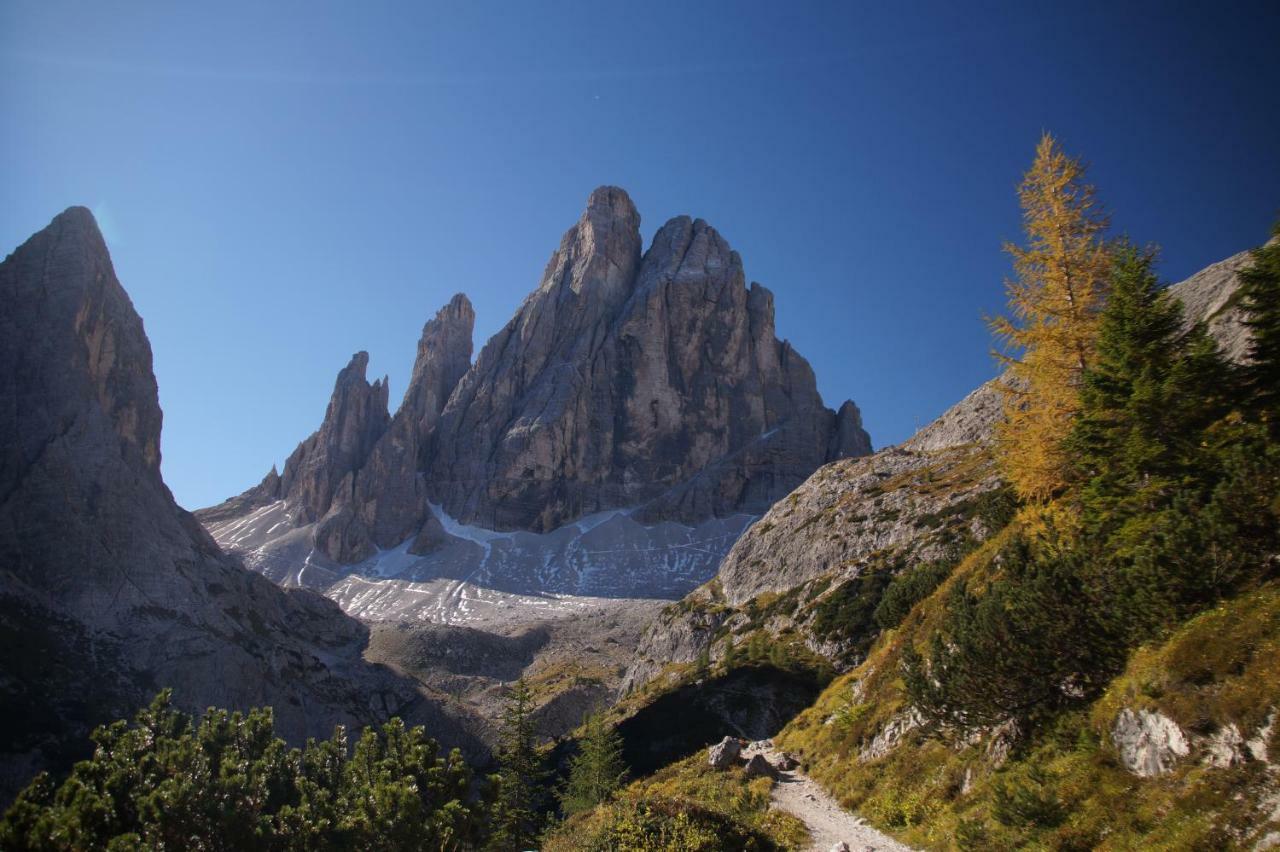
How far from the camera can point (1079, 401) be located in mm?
18578

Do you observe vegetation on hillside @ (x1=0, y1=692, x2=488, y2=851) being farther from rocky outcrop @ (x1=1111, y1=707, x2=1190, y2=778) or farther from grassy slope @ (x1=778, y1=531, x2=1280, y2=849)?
rocky outcrop @ (x1=1111, y1=707, x2=1190, y2=778)

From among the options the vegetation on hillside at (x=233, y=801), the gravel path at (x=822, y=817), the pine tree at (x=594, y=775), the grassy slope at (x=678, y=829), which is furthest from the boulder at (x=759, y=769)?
the pine tree at (x=594, y=775)

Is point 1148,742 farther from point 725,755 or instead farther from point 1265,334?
point 725,755

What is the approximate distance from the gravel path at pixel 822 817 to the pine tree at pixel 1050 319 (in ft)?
34.2

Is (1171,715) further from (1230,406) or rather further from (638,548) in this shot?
(638,548)

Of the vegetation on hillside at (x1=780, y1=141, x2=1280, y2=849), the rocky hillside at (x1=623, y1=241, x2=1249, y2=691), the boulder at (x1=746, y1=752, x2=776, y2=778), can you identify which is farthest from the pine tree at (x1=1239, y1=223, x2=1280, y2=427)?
the boulder at (x1=746, y1=752, x2=776, y2=778)

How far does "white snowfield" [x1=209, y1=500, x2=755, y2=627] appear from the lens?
169125mm

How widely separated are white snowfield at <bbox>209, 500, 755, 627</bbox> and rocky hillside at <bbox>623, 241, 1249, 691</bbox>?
9894 cm

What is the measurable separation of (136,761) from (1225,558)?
92.5 ft

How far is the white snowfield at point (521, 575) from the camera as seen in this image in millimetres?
169125

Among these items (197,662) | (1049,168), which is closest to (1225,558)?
(1049,168)

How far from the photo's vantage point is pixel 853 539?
54062 mm

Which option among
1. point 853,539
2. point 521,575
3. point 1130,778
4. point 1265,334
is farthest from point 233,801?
point 521,575

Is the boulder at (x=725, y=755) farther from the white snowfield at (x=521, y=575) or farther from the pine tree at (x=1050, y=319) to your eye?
the white snowfield at (x=521, y=575)
